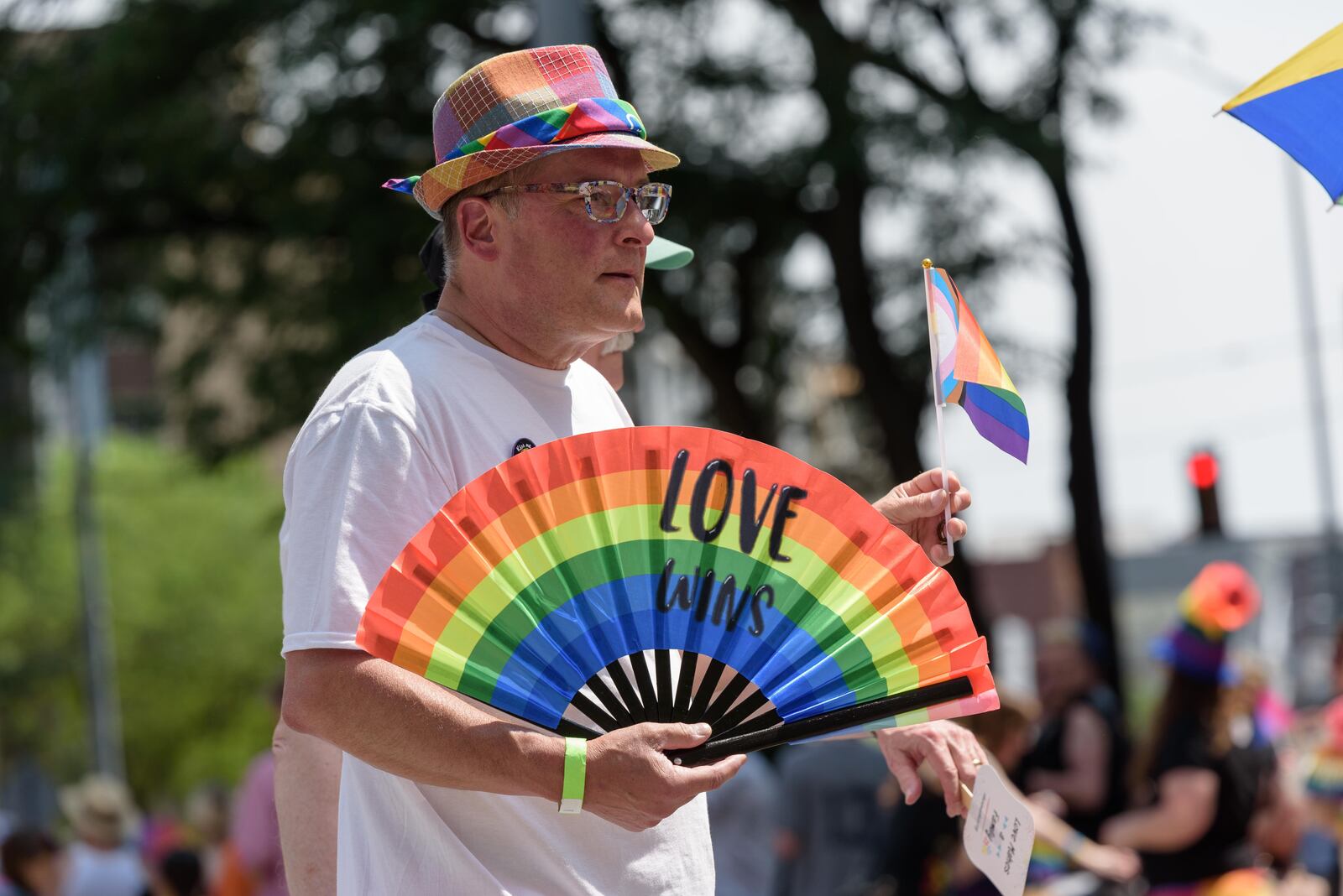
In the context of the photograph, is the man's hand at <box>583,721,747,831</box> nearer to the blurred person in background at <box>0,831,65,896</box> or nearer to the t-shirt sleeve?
the t-shirt sleeve

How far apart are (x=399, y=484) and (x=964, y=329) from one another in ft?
3.27

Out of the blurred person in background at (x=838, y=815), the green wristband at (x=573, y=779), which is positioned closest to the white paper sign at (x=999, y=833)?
the green wristband at (x=573, y=779)

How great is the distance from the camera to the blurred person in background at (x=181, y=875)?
29.3 feet

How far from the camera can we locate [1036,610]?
5519 centimetres

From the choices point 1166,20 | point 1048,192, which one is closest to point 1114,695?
point 1048,192

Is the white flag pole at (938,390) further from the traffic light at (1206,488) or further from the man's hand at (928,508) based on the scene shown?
the traffic light at (1206,488)

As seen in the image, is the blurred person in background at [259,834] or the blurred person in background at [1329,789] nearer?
the blurred person in background at [259,834]

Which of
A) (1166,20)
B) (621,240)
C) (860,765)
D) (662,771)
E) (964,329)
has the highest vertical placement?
(1166,20)

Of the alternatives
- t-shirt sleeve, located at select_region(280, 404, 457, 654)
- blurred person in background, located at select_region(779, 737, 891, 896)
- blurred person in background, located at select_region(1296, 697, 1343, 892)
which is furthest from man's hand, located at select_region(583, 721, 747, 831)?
blurred person in background, located at select_region(1296, 697, 1343, 892)

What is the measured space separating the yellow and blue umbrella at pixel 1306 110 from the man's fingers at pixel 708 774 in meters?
1.46

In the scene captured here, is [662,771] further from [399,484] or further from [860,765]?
[860,765]

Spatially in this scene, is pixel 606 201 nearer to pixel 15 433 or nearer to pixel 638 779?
pixel 638 779

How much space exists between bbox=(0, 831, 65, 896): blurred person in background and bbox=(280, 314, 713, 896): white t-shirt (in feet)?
25.9

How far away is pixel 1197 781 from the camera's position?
6496mm
